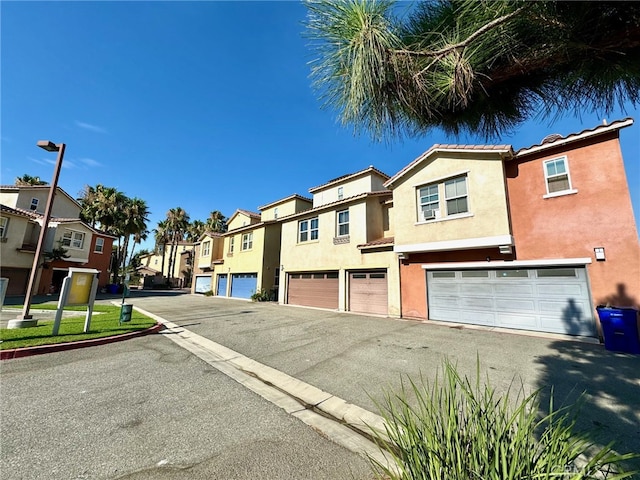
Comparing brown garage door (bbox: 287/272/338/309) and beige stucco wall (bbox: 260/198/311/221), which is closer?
brown garage door (bbox: 287/272/338/309)

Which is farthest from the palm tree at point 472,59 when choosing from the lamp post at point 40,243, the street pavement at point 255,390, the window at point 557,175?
the lamp post at point 40,243

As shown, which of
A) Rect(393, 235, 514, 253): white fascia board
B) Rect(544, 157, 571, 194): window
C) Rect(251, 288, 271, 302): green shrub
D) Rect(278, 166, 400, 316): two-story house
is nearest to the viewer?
Rect(544, 157, 571, 194): window

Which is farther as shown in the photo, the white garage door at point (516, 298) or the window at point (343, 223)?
the window at point (343, 223)

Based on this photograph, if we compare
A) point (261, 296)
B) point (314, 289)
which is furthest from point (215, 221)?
point (314, 289)

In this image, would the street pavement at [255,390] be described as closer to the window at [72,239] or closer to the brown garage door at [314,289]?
the brown garage door at [314,289]

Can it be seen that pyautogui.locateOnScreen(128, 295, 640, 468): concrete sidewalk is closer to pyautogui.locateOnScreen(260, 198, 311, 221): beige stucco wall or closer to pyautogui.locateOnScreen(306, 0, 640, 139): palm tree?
pyautogui.locateOnScreen(306, 0, 640, 139): palm tree

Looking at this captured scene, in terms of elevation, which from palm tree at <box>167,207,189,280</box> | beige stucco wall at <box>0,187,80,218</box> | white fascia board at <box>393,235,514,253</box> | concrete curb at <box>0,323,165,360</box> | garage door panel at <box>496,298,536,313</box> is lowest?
concrete curb at <box>0,323,165,360</box>

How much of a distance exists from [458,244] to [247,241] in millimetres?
18499

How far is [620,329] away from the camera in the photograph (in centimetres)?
715

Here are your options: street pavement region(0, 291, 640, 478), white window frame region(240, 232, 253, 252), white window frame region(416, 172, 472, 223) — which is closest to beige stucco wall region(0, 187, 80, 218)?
white window frame region(240, 232, 253, 252)

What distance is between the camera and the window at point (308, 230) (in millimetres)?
18234

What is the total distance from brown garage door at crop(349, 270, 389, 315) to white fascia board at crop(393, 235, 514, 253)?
222cm

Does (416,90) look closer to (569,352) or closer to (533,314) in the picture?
(569,352)

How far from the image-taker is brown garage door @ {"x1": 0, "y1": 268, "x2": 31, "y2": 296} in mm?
21373
